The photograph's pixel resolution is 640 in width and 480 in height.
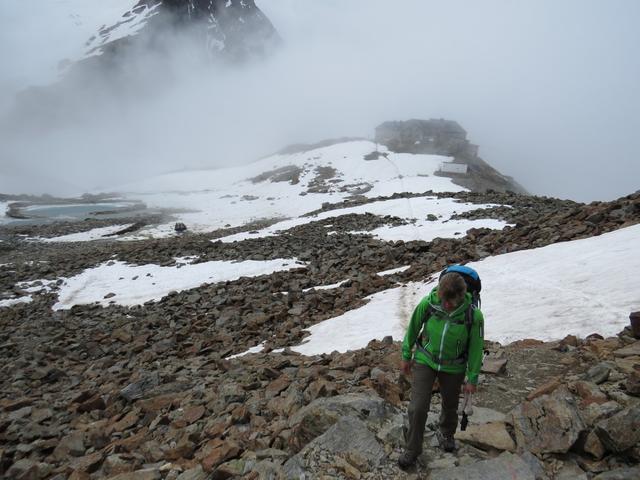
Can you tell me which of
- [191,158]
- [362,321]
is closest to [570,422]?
[362,321]

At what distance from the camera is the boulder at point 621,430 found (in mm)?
4020

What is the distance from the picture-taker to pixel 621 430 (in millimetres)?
4082

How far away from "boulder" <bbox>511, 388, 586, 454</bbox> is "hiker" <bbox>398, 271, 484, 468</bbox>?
0.85m

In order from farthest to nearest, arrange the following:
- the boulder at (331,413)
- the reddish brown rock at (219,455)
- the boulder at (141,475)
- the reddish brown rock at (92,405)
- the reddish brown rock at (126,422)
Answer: the reddish brown rock at (92,405) < the reddish brown rock at (126,422) < the boulder at (141,475) < the reddish brown rock at (219,455) < the boulder at (331,413)

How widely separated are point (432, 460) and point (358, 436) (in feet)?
2.94

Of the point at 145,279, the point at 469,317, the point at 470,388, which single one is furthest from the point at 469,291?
the point at 145,279

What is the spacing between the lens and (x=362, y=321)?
38.5ft

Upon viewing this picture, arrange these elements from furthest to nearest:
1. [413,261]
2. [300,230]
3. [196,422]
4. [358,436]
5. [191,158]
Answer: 1. [191,158]
2. [300,230]
3. [413,261]
4. [196,422]
5. [358,436]

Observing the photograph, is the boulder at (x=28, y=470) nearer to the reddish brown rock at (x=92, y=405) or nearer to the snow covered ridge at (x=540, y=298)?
the reddish brown rock at (x=92, y=405)

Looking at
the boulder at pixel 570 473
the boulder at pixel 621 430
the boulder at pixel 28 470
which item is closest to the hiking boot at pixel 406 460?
the boulder at pixel 570 473

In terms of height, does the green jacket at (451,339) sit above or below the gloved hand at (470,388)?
above

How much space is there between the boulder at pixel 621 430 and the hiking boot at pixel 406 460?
1.97 meters

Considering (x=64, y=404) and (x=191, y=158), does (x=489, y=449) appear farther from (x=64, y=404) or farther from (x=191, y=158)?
(x=191, y=158)

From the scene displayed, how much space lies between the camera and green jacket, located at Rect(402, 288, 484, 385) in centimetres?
431
